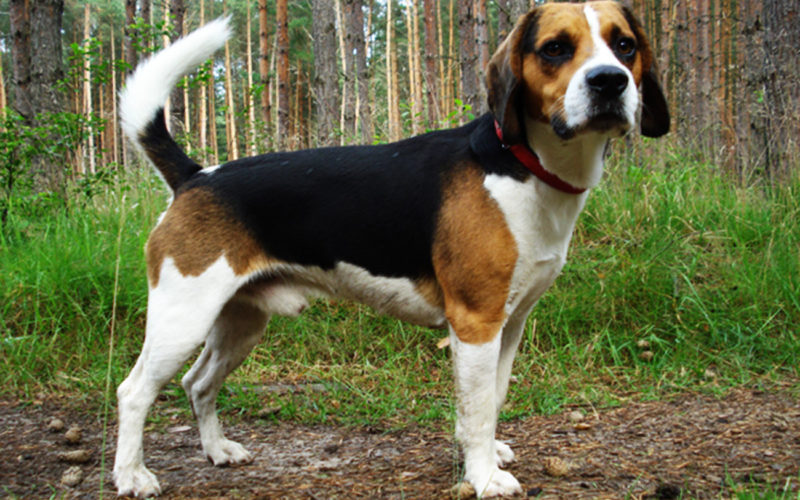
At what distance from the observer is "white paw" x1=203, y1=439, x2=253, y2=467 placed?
9.04 ft

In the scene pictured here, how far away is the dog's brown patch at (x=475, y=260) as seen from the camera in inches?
86.2

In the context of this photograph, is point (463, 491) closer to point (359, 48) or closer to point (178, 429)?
point (178, 429)

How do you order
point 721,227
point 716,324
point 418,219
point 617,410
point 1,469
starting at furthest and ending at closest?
1. point 721,227
2. point 716,324
3. point 617,410
4. point 1,469
5. point 418,219

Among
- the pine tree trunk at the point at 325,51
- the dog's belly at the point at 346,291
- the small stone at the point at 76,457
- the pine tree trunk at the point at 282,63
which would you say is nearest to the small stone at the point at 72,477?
the small stone at the point at 76,457

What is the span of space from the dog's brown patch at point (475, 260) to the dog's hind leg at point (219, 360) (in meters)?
1.04

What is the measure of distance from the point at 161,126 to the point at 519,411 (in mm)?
2275

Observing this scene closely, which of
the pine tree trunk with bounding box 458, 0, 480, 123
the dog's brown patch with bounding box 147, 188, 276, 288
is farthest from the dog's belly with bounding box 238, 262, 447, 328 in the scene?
the pine tree trunk with bounding box 458, 0, 480, 123

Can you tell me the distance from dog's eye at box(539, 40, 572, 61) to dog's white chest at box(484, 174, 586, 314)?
43cm

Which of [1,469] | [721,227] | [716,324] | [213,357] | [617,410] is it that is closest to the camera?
[1,469]

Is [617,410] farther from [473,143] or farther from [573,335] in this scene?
[473,143]

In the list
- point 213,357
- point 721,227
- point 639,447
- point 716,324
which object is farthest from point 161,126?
point 721,227

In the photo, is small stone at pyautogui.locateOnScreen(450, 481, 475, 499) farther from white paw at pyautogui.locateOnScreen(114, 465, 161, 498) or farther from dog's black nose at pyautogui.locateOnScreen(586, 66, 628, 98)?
dog's black nose at pyautogui.locateOnScreen(586, 66, 628, 98)

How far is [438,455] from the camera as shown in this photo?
2746 mm

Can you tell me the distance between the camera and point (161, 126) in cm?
270
